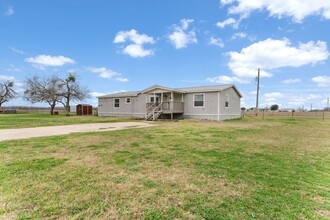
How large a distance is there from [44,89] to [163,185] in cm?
3180

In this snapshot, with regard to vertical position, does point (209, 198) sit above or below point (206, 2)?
below

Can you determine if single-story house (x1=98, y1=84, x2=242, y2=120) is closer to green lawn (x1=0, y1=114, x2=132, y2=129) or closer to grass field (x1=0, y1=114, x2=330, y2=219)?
green lawn (x1=0, y1=114, x2=132, y2=129)

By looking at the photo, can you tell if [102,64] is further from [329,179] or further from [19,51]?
[329,179]

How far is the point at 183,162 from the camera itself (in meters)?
4.16

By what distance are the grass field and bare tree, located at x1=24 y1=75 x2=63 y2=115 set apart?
26.8m

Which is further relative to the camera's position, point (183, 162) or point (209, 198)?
point (183, 162)

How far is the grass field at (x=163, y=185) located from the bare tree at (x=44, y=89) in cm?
2685

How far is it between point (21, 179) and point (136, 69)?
23796 millimetres

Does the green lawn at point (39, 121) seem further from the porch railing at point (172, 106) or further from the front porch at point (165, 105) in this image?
the porch railing at point (172, 106)

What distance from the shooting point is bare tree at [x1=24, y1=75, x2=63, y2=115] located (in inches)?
1117

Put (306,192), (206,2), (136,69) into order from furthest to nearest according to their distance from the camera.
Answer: (136,69) → (206,2) → (306,192)

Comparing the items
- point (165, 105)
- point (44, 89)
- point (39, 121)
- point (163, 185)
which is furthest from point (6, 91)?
point (163, 185)

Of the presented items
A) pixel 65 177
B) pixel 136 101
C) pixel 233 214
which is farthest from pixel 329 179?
pixel 136 101

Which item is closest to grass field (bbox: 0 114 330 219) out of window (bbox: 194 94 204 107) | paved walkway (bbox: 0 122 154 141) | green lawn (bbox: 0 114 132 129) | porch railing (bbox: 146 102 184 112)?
paved walkway (bbox: 0 122 154 141)
